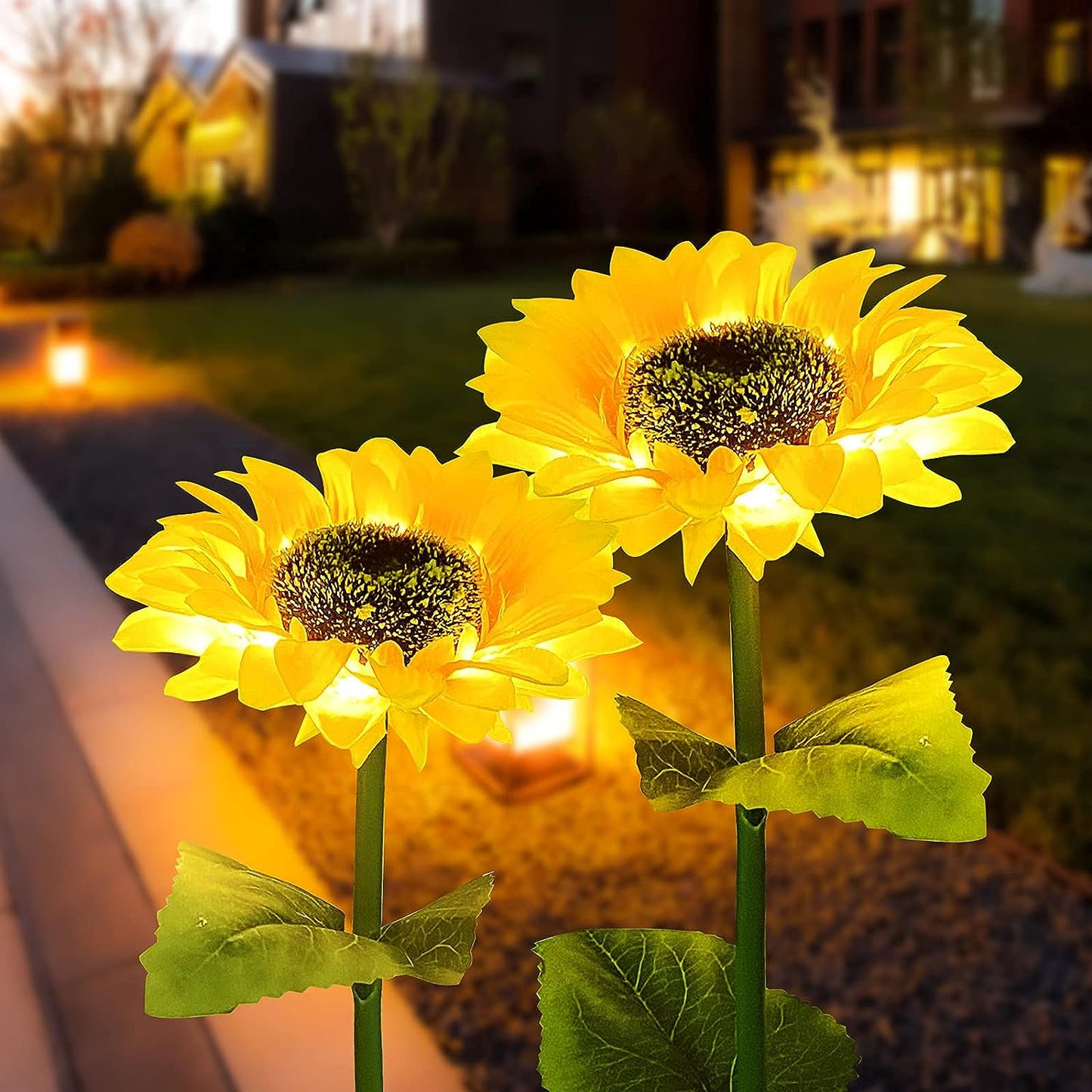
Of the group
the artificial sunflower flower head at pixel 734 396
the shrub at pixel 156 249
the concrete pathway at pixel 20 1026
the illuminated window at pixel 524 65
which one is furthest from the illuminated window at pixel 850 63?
the artificial sunflower flower head at pixel 734 396

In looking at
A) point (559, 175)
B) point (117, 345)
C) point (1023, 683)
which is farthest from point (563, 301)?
point (559, 175)

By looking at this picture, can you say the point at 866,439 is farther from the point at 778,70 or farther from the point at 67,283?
the point at 778,70

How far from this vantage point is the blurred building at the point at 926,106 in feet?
89.4

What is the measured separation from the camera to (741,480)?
54 centimetres

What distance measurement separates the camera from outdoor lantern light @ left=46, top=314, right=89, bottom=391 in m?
11.8

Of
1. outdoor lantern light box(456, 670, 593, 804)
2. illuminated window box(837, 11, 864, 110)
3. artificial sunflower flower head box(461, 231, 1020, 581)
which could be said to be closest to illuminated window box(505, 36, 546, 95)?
illuminated window box(837, 11, 864, 110)

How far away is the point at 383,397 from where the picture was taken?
37.9ft

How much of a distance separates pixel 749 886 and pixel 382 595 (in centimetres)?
19

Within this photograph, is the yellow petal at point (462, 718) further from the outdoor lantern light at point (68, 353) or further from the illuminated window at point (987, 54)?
the illuminated window at point (987, 54)

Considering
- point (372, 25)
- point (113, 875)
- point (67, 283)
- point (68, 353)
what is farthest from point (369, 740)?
point (372, 25)

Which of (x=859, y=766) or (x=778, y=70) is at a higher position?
(x=778, y=70)

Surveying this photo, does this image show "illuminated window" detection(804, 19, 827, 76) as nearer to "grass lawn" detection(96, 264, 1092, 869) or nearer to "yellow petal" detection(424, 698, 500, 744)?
"grass lawn" detection(96, 264, 1092, 869)

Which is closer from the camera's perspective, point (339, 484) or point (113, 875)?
point (339, 484)

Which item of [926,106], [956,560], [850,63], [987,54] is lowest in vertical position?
[956,560]
